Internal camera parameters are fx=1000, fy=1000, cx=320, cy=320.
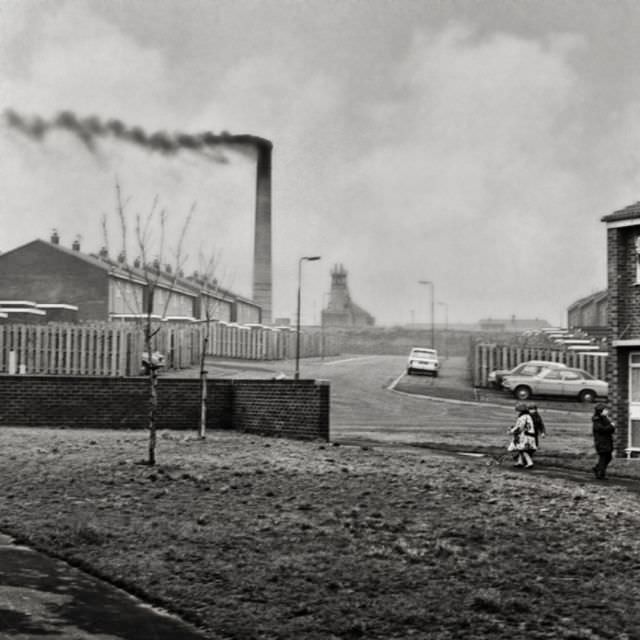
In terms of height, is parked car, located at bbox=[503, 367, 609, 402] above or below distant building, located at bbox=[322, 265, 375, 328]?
below

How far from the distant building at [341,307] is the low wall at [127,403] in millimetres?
104464

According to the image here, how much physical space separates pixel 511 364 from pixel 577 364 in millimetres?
2947

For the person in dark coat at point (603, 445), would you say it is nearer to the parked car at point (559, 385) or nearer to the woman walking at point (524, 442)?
the woman walking at point (524, 442)

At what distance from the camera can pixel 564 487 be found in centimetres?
1478

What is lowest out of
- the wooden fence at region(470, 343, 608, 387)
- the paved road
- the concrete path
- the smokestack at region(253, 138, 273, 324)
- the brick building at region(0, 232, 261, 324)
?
the concrete path

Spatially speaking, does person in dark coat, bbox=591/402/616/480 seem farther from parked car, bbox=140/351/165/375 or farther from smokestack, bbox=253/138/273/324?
smokestack, bbox=253/138/273/324

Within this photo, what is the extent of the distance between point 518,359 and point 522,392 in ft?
23.8

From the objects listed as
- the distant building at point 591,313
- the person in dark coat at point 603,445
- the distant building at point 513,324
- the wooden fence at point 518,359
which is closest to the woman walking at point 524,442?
the person in dark coat at point 603,445

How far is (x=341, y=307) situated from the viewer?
132 metres

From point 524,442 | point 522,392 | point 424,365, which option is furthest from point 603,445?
point 424,365

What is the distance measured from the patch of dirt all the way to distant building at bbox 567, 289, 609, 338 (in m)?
47.8

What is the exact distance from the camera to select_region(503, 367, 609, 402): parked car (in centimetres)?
3888

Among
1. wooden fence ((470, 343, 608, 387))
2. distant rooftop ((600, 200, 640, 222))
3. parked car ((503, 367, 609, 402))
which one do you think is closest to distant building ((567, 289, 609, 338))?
wooden fence ((470, 343, 608, 387))

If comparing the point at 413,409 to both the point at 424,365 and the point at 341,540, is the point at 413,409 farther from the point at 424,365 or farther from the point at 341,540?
the point at 341,540
